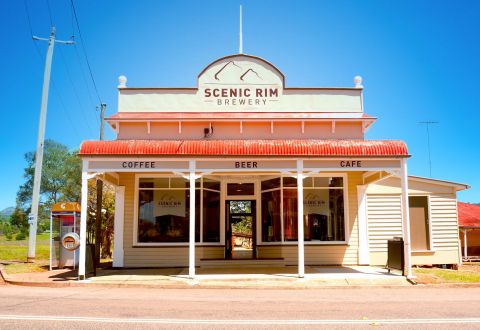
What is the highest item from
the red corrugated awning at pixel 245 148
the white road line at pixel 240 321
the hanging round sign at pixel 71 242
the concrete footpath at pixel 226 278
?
the red corrugated awning at pixel 245 148

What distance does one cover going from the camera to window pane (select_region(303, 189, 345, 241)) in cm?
1656

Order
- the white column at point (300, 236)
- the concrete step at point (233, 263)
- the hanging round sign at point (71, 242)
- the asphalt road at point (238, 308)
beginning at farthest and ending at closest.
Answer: the concrete step at point (233, 263), the hanging round sign at point (71, 242), the white column at point (300, 236), the asphalt road at point (238, 308)

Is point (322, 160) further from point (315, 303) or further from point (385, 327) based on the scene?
point (385, 327)

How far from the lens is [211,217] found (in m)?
16.7

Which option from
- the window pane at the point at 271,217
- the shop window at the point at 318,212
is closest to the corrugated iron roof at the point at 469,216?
the shop window at the point at 318,212

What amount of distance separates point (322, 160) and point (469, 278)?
551 cm

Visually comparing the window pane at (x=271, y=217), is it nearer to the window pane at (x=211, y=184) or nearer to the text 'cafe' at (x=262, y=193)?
the text 'cafe' at (x=262, y=193)

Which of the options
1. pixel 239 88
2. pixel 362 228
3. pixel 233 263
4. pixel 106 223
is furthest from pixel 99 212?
pixel 362 228

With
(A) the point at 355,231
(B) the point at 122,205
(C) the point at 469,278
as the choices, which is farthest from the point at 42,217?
(C) the point at 469,278

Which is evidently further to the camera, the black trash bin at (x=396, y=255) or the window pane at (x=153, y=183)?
the window pane at (x=153, y=183)

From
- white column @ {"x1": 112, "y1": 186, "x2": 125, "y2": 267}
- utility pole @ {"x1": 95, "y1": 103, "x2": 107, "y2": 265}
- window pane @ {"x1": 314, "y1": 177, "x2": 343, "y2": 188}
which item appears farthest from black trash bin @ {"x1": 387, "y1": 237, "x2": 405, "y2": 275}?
utility pole @ {"x1": 95, "y1": 103, "x2": 107, "y2": 265}

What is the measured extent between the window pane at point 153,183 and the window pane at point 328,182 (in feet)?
18.1

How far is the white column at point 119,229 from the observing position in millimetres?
16141

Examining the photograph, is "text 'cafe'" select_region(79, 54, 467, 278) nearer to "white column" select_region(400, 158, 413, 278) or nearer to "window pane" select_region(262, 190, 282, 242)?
"window pane" select_region(262, 190, 282, 242)
